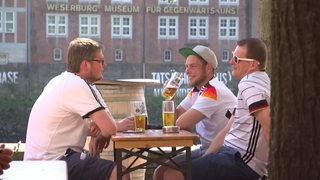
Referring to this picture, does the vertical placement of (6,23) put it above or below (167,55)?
above

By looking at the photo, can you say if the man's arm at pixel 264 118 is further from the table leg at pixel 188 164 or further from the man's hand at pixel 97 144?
the man's hand at pixel 97 144

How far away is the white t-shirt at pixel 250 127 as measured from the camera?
3000 mm

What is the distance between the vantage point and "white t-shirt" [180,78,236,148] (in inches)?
141

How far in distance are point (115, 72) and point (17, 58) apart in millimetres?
4953

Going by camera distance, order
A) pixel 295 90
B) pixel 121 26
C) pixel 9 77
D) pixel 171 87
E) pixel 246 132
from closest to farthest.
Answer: pixel 295 90, pixel 246 132, pixel 171 87, pixel 9 77, pixel 121 26

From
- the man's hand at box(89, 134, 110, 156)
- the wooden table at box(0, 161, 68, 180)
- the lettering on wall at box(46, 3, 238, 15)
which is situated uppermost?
the lettering on wall at box(46, 3, 238, 15)

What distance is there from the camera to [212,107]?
3.57 metres

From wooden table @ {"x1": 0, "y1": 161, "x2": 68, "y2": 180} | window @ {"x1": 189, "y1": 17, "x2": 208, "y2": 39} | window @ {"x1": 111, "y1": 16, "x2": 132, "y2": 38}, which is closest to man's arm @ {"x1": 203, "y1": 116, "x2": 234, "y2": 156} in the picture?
wooden table @ {"x1": 0, "y1": 161, "x2": 68, "y2": 180}

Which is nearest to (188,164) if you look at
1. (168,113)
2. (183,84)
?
(168,113)

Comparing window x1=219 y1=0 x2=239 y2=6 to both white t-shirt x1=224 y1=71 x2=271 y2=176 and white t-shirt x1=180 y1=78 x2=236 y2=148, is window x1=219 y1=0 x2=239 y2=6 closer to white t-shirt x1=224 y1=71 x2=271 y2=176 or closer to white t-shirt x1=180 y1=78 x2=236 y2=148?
white t-shirt x1=180 y1=78 x2=236 y2=148

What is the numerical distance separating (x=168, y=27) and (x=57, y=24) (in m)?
5.82

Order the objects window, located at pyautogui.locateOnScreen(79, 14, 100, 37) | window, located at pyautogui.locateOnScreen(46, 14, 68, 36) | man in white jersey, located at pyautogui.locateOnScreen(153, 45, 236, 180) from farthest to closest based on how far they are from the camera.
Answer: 1. window, located at pyautogui.locateOnScreen(79, 14, 100, 37)
2. window, located at pyautogui.locateOnScreen(46, 14, 68, 36)
3. man in white jersey, located at pyautogui.locateOnScreen(153, 45, 236, 180)

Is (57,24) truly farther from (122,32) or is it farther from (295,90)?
(295,90)

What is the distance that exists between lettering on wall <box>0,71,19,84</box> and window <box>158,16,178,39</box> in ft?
25.2
